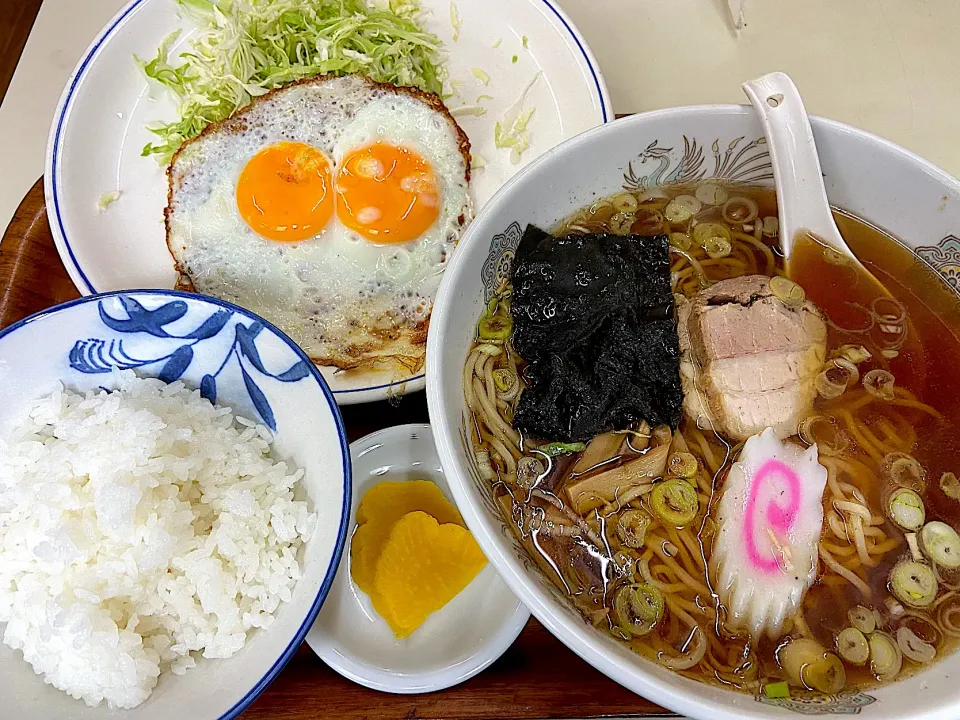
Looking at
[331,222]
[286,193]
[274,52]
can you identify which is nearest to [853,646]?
[331,222]

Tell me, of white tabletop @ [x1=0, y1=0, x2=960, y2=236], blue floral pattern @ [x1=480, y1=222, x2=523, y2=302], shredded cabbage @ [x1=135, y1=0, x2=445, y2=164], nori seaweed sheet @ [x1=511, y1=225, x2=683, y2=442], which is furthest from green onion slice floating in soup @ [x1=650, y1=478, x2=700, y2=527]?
shredded cabbage @ [x1=135, y1=0, x2=445, y2=164]

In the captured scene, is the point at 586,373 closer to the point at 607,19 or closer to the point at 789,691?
the point at 789,691

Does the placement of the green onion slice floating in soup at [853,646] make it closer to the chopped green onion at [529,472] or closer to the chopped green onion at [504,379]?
the chopped green onion at [529,472]

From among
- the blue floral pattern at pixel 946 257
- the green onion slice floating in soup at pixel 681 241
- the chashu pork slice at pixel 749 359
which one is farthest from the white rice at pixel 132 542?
the blue floral pattern at pixel 946 257

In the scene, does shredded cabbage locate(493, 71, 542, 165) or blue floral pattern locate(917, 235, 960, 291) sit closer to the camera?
blue floral pattern locate(917, 235, 960, 291)

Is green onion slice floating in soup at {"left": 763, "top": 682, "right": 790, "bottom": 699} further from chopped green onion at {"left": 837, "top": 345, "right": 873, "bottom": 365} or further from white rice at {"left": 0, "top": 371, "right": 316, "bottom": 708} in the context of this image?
white rice at {"left": 0, "top": 371, "right": 316, "bottom": 708}

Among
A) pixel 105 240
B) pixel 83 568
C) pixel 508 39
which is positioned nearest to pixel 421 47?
pixel 508 39

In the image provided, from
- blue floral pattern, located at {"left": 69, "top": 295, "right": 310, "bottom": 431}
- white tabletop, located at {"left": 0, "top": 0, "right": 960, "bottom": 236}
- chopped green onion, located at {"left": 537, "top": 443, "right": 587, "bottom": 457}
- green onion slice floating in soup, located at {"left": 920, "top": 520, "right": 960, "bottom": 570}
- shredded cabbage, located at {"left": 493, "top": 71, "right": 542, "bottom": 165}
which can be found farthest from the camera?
white tabletop, located at {"left": 0, "top": 0, "right": 960, "bottom": 236}
